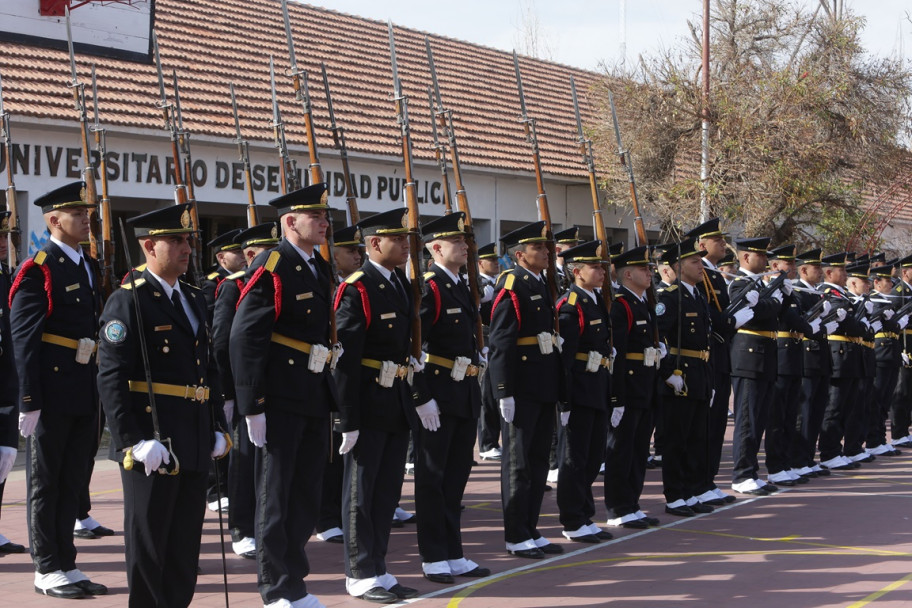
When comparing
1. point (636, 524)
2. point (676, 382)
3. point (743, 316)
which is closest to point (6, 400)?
point (636, 524)

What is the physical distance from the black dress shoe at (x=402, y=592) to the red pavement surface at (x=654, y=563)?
72 millimetres

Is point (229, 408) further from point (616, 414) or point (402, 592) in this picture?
point (616, 414)

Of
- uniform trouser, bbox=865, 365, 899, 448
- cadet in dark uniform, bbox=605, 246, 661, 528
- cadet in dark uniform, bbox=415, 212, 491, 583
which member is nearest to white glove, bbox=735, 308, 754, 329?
cadet in dark uniform, bbox=605, 246, 661, 528

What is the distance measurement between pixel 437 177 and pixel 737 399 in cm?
942

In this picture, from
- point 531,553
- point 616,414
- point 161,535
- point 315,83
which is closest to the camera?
point 161,535

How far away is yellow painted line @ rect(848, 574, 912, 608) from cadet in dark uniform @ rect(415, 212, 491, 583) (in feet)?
6.84

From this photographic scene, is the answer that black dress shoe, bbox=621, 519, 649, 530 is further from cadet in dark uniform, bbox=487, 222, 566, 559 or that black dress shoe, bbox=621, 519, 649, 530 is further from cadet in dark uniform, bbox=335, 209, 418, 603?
cadet in dark uniform, bbox=335, 209, 418, 603

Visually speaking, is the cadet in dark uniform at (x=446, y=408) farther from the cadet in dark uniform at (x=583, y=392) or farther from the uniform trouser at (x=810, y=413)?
the uniform trouser at (x=810, y=413)

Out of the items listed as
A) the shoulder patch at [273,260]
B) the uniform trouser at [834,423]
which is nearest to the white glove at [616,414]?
the shoulder patch at [273,260]

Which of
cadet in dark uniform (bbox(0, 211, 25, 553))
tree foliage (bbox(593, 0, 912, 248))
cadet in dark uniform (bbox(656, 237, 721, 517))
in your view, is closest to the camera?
cadet in dark uniform (bbox(0, 211, 25, 553))

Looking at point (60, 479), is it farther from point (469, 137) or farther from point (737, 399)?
point (469, 137)

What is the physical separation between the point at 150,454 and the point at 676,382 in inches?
199

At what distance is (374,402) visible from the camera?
6.61m

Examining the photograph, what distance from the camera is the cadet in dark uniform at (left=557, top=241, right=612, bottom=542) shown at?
8.16 m
